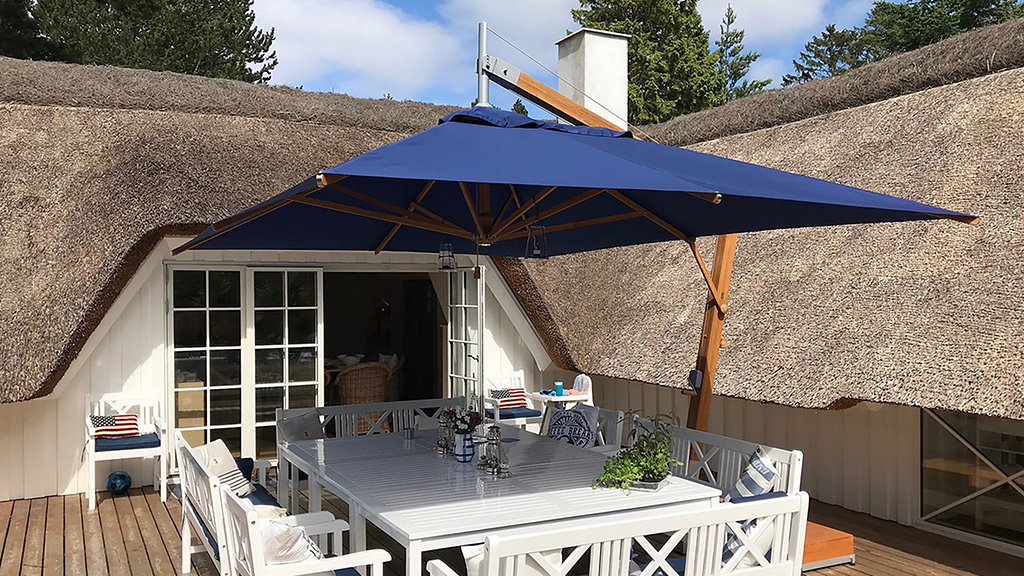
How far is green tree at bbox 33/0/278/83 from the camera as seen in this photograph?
16.1m

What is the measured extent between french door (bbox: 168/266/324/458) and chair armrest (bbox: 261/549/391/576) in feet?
13.8

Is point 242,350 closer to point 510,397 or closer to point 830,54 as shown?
point 510,397

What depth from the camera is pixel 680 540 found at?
10.6ft

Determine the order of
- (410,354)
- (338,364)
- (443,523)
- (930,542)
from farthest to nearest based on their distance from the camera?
(410,354)
(338,364)
(930,542)
(443,523)

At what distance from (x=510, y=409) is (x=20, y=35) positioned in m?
14.5

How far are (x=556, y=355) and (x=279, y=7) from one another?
16214mm

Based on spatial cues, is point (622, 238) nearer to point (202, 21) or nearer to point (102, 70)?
point (102, 70)

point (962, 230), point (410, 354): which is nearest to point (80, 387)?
point (410, 354)

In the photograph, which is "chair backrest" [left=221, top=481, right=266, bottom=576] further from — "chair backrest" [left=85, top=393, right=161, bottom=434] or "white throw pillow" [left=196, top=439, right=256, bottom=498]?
"chair backrest" [left=85, top=393, right=161, bottom=434]

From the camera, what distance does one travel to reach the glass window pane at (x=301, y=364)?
734cm

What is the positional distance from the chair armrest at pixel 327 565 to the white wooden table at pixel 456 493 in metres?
0.11

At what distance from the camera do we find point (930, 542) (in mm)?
5094

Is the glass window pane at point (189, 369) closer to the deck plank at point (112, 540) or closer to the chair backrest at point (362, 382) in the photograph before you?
the deck plank at point (112, 540)

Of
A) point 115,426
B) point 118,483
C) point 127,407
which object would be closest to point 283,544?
point 115,426
